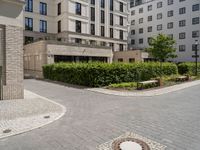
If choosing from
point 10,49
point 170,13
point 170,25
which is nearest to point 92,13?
point 170,25

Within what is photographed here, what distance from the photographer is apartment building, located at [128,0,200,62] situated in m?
42.5

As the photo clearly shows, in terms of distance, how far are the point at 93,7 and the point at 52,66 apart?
2245cm

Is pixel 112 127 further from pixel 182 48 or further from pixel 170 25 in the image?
pixel 170 25

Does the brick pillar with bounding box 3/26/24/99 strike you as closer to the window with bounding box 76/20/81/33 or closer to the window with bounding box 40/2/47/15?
the window with bounding box 76/20/81/33

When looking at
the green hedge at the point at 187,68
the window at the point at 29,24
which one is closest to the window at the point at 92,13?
the window at the point at 29,24

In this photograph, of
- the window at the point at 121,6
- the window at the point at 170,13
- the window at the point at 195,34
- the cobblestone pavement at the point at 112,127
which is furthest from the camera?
the window at the point at 170,13

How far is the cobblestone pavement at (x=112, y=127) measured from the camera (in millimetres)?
4914

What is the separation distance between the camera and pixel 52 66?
21.1 m

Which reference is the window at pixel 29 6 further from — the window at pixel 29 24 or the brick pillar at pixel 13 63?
the brick pillar at pixel 13 63

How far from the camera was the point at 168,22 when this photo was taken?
46.9 m

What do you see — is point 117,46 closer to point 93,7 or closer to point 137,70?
point 93,7

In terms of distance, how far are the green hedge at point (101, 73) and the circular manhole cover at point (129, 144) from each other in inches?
393

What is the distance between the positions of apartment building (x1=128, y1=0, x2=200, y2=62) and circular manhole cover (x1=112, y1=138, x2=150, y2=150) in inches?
1556

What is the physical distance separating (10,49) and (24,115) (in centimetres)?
417
